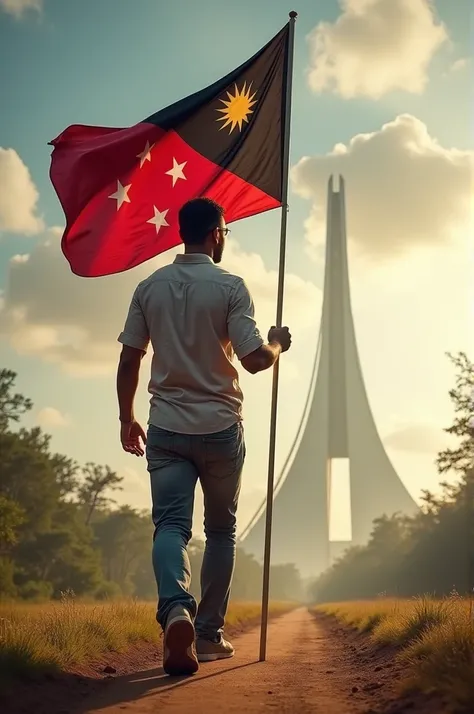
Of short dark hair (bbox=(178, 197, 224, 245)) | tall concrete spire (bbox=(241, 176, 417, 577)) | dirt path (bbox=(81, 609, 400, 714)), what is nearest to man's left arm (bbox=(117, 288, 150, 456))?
short dark hair (bbox=(178, 197, 224, 245))

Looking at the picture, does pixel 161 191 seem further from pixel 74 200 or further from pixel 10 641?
pixel 10 641

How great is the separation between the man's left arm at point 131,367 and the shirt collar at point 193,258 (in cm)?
21

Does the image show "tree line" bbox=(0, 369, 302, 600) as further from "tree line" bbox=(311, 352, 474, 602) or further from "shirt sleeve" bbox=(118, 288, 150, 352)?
"shirt sleeve" bbox=(118, 288, 150, 352)

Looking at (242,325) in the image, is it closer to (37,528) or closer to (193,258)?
(193,258)

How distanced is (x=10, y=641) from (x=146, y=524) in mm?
47324

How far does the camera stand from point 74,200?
4.82m

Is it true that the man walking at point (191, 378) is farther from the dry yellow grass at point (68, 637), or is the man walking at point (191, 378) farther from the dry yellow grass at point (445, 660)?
the dry yellow grass at point (445, 660)

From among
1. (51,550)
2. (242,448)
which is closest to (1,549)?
(51,550)

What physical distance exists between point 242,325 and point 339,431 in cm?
4576

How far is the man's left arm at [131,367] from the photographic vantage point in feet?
12.4

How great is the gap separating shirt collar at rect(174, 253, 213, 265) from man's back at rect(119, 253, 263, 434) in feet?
0.15

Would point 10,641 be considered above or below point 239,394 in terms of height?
below

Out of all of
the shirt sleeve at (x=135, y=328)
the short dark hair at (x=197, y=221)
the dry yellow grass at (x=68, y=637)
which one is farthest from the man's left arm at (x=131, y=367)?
the dry yellow grass at (x=68, y=637)

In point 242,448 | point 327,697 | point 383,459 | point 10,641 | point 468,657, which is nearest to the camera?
point 468,657
